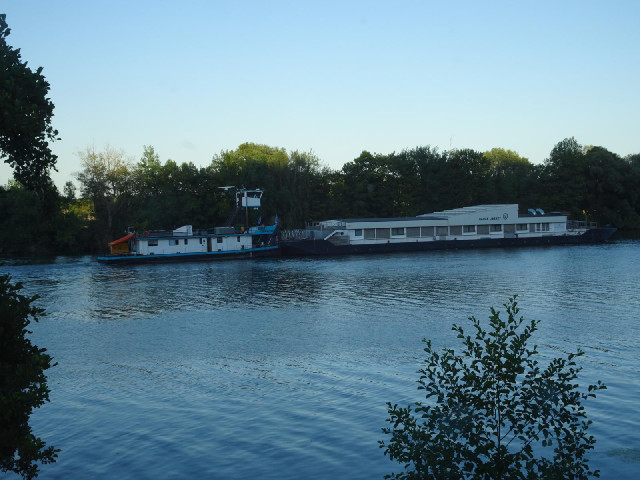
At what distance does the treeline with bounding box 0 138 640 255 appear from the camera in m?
92.9

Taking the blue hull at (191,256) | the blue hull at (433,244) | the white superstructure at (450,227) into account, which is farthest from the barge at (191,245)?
the white superstructure at (450,227)

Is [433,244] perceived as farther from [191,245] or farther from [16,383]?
[16,383]

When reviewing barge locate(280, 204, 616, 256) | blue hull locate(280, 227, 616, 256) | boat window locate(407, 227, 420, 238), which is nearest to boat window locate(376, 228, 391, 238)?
barge locate(280, 204, 616, 256)

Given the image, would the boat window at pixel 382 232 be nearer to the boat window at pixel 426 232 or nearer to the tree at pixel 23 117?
the boat window at pixel 426 232

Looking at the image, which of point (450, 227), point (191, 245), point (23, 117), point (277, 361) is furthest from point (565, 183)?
point (23, 117)

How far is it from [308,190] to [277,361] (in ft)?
273

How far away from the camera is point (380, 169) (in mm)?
110875

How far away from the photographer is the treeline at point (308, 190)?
305ft

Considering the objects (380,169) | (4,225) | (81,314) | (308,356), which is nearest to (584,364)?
(308,356)

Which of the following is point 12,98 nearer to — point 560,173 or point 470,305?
point 470,305

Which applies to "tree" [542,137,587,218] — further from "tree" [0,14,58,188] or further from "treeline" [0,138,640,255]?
"tree" [0,14,58,188]

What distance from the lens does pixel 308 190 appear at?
107438mm

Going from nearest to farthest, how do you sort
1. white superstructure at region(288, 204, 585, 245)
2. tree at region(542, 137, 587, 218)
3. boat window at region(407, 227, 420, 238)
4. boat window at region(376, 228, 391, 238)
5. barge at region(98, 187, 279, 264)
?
1. barge at region(98, 187, 279, 264)
2. white superstructure at region(288, 204, 585, 245)
3. boat window at region(376, 228, 391, 238)
4. boat window at region(407, 227, 420, 238)
5. tree at region(542, 137, 587, 218)

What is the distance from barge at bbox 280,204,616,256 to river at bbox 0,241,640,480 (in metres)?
25.1
